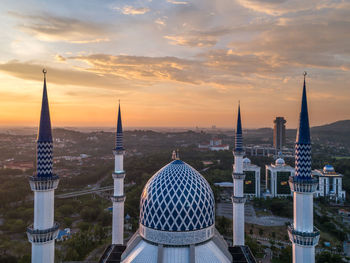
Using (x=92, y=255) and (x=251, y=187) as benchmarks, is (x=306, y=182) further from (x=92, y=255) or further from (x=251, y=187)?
(x=251, y=187)

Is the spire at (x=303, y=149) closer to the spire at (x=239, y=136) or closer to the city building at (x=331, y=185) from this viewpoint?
the spire at (x=239, y=136)

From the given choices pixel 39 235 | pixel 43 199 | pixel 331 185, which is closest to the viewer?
pixel 39 235

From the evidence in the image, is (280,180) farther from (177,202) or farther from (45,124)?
(45,124)

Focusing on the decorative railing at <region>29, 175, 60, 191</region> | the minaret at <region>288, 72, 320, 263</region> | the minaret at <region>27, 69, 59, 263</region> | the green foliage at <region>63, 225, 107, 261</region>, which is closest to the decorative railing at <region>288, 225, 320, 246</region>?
the minaret at <region>288, 72, 320, 263</region>

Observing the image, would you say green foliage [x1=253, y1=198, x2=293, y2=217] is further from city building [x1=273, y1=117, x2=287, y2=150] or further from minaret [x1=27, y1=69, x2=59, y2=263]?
city building [x1=273, y1=117, x2=287, y2=150]

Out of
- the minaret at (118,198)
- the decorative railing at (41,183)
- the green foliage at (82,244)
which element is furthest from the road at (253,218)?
the decorative railing at (41,183)

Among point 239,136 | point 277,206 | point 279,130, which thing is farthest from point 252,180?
point 279,130
